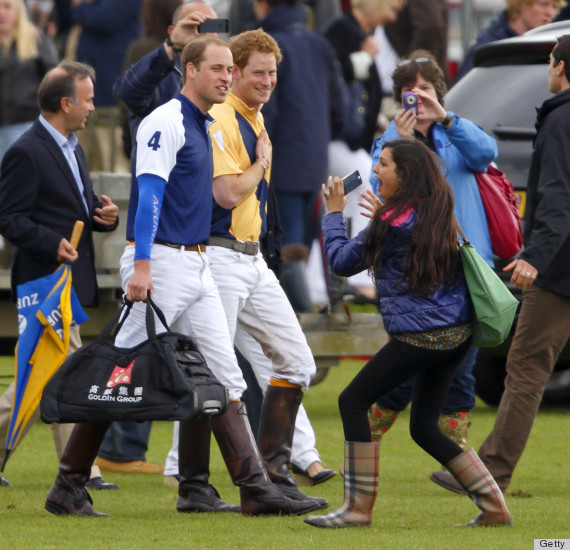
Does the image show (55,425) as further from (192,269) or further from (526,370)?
(526,370)

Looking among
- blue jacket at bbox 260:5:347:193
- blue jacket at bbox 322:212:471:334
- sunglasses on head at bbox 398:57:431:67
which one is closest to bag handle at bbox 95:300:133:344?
blue jacket at bbox 322:212:471:334

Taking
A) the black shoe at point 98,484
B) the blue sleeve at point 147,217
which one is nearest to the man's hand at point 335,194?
the blue sleeve at point 147,217

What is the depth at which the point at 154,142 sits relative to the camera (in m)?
6.36

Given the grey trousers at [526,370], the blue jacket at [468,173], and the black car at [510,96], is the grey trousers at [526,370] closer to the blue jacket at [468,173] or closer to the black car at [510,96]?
the blue jacket at [468,173]

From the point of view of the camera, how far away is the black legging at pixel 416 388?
6145 mm

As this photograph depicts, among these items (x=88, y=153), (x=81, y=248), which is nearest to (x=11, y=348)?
(x=88, y=153)

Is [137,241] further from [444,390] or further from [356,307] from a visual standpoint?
[356,307]

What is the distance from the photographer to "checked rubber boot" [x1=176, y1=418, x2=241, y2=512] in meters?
6.74

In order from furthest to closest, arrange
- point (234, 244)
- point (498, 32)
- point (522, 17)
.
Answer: point (498, 32)
point (522, 17)
point (234, 244)

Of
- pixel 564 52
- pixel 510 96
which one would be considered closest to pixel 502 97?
pixel 510 96

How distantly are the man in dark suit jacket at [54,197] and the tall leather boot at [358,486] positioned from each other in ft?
5.65

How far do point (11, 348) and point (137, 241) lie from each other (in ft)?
11.1

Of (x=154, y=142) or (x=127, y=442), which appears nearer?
(x=154, y=142)

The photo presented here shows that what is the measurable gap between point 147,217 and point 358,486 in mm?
1438
